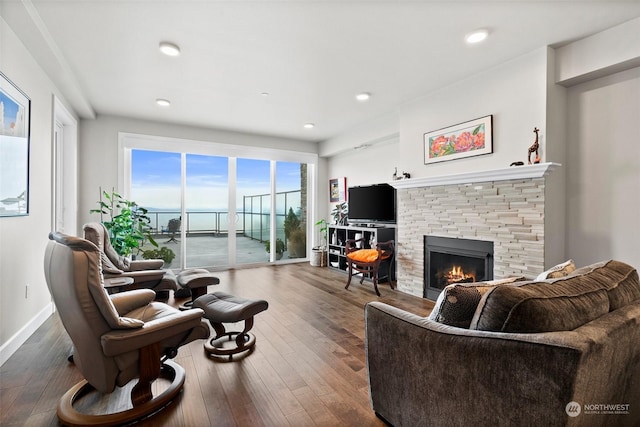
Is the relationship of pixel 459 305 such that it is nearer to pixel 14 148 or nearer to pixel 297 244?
pixel 14 148

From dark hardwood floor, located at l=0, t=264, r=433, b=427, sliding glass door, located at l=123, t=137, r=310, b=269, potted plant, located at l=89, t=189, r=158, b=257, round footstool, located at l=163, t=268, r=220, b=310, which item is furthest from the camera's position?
sliding glass door, located at l=123, t=137, r=310, b=269

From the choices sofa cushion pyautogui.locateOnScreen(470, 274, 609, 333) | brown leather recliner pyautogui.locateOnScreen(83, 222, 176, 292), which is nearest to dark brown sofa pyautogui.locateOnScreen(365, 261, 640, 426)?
sofa cushion pyautogui.locateOnScreen(470, 274, 609, 333)

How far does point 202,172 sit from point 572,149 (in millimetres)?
5406

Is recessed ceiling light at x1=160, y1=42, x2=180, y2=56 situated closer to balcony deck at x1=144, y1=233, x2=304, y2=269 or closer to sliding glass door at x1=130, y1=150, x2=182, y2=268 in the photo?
sliding glass door at x1=130, y1=150, x2=182, y2=268

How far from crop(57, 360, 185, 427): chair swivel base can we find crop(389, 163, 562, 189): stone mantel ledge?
10.7ft

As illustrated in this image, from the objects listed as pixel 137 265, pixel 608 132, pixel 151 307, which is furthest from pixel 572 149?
pixel 137 265

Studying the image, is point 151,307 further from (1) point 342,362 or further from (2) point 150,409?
(1) point 342,362

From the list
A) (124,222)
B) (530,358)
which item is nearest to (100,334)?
(530,358)

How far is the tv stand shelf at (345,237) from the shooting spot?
4.91 metres

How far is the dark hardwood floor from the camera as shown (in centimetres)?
171

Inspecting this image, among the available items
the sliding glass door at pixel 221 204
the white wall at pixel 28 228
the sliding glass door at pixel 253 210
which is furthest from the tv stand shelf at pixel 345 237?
the white wall at pixel 28 228

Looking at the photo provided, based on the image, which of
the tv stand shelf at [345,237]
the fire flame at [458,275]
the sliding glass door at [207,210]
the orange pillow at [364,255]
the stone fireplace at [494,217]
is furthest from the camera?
the sliding glass door at [207,210]

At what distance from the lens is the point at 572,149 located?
3.02 m

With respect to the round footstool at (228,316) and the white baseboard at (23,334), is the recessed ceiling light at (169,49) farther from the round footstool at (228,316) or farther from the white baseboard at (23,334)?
the white baseboard at (23,334)
